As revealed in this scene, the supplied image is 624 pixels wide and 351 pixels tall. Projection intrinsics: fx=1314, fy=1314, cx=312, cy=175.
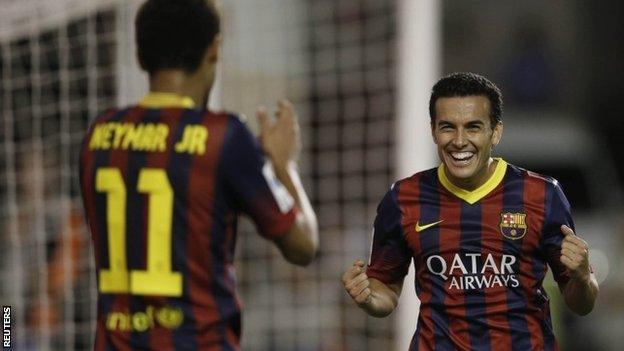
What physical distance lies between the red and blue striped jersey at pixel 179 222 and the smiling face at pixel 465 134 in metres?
0.50

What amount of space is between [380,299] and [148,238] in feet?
2.48

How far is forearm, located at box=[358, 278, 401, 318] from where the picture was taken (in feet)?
12.6

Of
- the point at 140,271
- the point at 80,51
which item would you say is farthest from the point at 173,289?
the point at 80,51

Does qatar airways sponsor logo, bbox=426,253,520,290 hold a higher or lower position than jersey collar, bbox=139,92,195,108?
lower

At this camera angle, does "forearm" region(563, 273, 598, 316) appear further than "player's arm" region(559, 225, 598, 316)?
Yes

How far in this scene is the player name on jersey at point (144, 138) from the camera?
140 inches

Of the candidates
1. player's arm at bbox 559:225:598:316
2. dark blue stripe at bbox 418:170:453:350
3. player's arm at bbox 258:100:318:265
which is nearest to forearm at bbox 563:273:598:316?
player's arm at bbox 559:225:598:316

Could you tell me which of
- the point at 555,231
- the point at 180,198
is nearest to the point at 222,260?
the point at 180,198

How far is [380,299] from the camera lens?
12.8 feet

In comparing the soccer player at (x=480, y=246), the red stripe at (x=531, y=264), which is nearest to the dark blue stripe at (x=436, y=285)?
the soccer player at (x=480, y=246)

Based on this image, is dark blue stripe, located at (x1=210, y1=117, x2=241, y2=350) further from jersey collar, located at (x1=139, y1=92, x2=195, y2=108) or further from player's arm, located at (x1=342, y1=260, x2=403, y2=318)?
player's arm, located at (x1=342, y1=260, x2=403, y2=318)

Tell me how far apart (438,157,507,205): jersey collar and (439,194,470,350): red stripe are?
0.05 metres

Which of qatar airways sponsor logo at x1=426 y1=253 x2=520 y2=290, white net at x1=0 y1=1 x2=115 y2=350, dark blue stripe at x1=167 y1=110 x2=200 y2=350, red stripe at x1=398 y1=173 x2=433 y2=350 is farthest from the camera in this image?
white net at x1=0 y1=1 x2=115 y2=350

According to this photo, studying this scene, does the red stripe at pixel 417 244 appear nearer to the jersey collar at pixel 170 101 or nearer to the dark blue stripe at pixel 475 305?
the dark blue stripe at pixel 475 305
